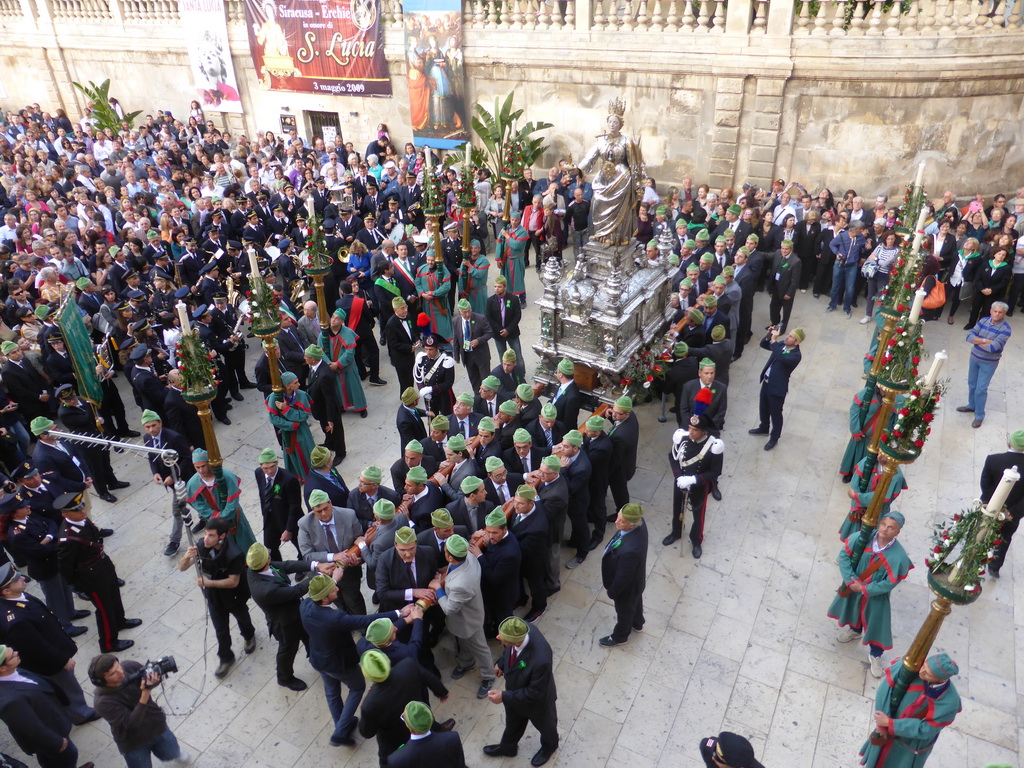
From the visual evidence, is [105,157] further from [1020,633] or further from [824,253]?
[1020,633]

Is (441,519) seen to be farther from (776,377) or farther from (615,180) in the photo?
(615,180)

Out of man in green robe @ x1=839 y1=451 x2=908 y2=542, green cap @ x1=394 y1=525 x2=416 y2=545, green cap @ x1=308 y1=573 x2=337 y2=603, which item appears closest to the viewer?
green cap @ x1=308 y1=573 x2=337 y2=603

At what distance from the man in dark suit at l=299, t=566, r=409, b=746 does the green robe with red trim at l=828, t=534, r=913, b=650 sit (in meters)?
4.24

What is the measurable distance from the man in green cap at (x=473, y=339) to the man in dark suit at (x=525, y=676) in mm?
5424

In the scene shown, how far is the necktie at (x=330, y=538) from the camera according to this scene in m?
6.93

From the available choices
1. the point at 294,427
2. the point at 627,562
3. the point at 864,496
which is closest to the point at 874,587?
the point at 864,496

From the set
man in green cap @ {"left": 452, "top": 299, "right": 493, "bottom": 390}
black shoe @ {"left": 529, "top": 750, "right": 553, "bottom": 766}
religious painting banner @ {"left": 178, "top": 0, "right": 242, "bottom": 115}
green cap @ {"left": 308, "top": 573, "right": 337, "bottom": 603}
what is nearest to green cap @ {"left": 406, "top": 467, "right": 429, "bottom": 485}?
green cap @ {"left": 308, "top": 573, "right": 337, "bottom": 603}

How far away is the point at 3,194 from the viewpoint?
18.4 metres

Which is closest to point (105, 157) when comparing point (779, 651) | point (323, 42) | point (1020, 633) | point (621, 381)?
point (323, 42)

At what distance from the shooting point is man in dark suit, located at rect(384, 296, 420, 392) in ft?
34.3

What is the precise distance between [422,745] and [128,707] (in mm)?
2345

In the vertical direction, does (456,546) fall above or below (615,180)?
below

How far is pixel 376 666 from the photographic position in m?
5.23

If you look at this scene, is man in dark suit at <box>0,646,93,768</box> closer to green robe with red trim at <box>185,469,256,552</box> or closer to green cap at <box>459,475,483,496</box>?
green robe with red trim at <box>185,469,256,552</box>
